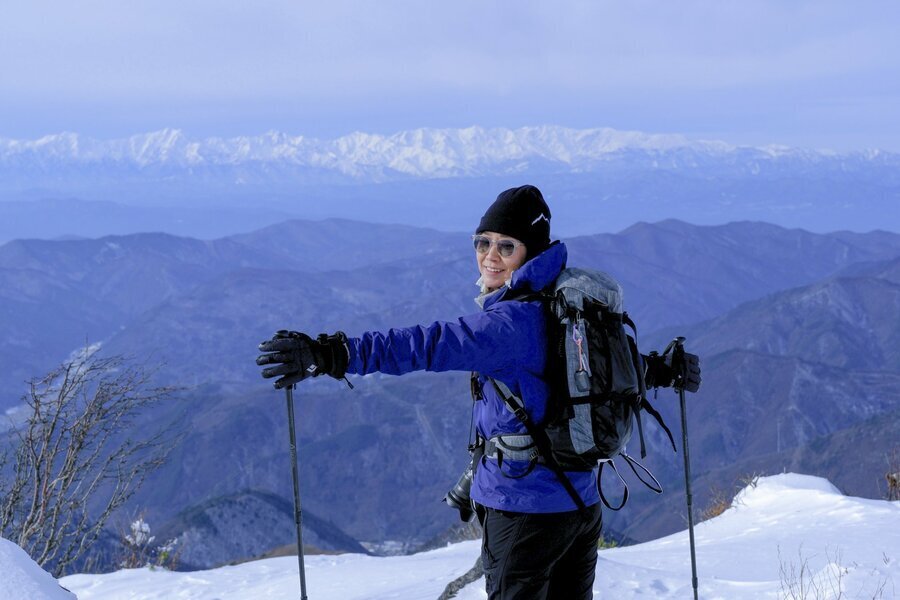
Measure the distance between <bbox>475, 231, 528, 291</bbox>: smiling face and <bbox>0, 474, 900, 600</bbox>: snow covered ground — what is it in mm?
3783

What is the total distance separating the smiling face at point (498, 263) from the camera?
4215 millimetres

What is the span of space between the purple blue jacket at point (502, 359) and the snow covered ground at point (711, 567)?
3.40m

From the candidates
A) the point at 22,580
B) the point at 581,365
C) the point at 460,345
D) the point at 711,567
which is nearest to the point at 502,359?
the point at 460,345

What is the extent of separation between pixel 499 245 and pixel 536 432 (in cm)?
100

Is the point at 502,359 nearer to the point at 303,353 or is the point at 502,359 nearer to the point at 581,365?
the point at 581,365

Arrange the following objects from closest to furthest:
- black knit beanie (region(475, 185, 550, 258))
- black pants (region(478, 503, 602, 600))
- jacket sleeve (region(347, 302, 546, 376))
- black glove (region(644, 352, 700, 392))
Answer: jacket sleeve (region(347, 302, 546, 376)) < black pants (region(478, 503, 602, 600)) < black knit beanie (region(475, 185, 550, 258)) < black glove (region(644, 352, 700, 392))

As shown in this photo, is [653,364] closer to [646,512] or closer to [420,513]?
[646,512]

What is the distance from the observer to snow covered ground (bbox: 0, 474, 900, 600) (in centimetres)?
709

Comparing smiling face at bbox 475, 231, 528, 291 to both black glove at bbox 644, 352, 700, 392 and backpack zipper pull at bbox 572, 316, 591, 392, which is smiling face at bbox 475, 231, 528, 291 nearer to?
backpack zipper pull at bbox 572, 316, 591, 392

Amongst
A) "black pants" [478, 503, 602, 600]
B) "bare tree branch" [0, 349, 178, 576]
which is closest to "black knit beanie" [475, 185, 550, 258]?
"black pants" [478, 503, 602, 600]

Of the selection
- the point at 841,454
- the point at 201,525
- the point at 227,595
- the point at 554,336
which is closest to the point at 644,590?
the point at 554,336

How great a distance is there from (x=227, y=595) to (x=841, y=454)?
485ft

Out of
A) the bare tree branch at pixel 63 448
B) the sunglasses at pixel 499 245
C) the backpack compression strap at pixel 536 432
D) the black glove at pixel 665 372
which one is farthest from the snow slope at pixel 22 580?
the bare tree branch at pixel 63 448

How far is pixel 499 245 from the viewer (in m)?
4.23
